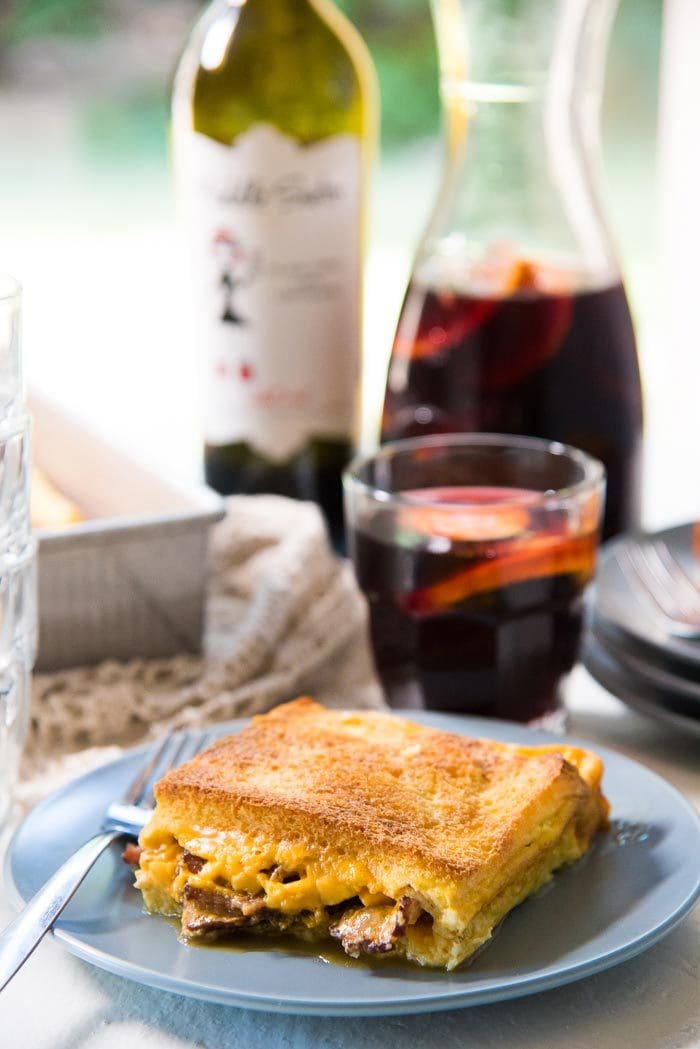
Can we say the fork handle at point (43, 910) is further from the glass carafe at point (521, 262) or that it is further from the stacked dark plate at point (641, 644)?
the glass carafe at point (521, 262)

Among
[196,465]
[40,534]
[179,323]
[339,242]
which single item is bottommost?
[179,323]

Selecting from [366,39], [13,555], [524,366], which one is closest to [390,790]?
[13,555]

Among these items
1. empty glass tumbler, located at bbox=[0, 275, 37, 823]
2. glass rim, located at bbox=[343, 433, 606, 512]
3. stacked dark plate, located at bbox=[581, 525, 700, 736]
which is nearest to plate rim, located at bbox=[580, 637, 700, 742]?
stacked dark plate, located at bbox=[581, 525, 700, 736]

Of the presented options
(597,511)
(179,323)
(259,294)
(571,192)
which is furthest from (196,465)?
(179,323)

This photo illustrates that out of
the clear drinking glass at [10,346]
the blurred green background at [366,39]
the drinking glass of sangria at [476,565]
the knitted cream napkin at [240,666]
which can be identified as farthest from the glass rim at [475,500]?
the blurred green background at [366,39]

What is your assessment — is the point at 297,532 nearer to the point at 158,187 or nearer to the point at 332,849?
the point at 332,849

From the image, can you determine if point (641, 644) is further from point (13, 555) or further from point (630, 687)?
point (13, 555)
